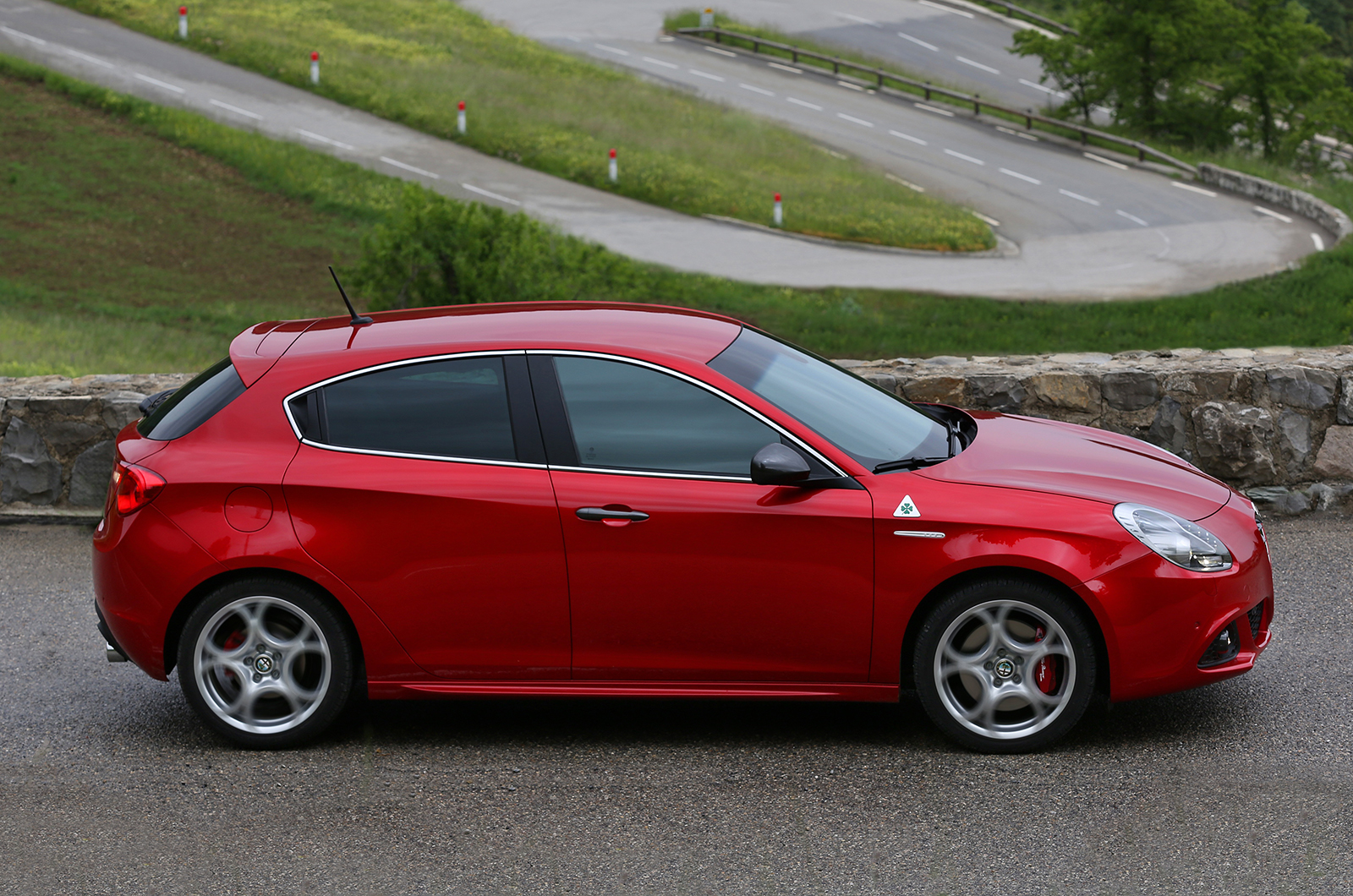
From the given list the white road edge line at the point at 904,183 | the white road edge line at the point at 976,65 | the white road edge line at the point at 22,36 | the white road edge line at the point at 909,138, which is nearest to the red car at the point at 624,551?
the white road edge line at the point at 904,183

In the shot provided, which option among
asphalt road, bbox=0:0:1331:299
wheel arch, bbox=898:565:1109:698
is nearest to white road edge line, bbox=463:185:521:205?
asphalt road, bbox=0:0:1331:299

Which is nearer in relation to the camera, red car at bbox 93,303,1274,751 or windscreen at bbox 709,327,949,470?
red car at bbox 93,303,1274,751

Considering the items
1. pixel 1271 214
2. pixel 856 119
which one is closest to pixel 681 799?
pixel 1271 214

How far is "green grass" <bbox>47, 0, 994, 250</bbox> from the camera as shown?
28.3m

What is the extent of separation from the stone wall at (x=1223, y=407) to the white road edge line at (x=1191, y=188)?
24418 millimetres

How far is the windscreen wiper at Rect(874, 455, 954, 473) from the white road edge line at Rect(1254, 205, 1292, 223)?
25.7 meters

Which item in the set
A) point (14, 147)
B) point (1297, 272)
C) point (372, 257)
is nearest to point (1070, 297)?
point (1297, 272)

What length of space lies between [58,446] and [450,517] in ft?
15.2

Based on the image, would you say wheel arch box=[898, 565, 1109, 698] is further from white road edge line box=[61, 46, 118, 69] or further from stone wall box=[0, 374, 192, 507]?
white road edge line box=[61, 46, 118, 69]

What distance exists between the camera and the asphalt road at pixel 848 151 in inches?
954

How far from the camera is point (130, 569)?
5266 millimetres

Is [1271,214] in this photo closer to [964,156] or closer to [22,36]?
[964,156]

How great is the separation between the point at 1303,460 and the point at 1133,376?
114cm

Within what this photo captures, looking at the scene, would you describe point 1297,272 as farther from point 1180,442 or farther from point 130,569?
point 130,569
